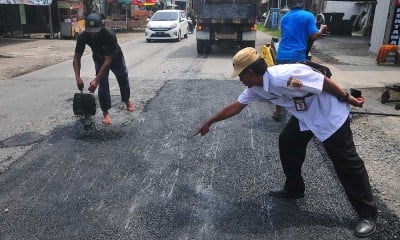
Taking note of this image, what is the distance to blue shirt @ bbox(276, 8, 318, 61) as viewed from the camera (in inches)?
214

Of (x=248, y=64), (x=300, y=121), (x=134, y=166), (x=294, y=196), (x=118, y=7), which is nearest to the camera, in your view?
(x=248, y=64)

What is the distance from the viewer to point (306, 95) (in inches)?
116

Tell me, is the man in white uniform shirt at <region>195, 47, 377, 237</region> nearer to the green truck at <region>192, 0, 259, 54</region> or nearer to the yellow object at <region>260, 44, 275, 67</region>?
the yellow object at <region>260, 44, 275, 67</region>

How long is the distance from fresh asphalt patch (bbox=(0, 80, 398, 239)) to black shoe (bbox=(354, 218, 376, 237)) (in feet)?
0.30

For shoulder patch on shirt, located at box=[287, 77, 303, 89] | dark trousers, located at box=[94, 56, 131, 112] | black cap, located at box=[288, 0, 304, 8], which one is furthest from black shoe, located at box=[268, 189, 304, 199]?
dark trousers, located at box=[94, 56, 131, 112]

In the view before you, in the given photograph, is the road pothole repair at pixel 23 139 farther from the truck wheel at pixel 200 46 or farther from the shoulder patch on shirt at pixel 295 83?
the truck wheel at pixel 200 46

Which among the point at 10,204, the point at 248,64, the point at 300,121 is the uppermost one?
the point at 248,64

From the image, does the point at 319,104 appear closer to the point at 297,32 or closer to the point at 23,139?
the point at 297,32

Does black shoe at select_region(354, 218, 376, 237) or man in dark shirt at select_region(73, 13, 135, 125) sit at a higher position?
man in dark shirt at select_region(73, 13, 135, 125)

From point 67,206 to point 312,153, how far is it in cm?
286

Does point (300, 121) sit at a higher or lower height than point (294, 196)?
higher

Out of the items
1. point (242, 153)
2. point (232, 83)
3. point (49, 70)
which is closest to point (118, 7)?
point (49, 70)

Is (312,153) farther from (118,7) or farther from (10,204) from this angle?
Result: (118,7)

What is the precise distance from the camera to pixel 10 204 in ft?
11.5
